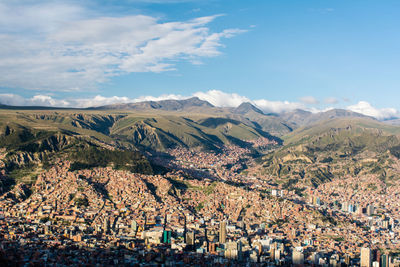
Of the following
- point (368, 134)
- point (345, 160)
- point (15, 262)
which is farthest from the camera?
point (368, 134)

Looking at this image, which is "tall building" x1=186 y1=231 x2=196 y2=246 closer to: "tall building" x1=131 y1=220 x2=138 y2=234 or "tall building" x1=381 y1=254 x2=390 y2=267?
"tall building" x1=131 y1=220 x2=138 y2=234

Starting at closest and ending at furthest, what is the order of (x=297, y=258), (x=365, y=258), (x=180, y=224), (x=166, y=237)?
(x=297, y=258), (x=365, y=258), (x=166, y=237), (x=180, y=224)

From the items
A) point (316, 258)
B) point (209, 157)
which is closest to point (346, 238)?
point (316, 258)

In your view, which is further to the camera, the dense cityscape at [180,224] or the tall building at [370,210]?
the tall building at [370,210]

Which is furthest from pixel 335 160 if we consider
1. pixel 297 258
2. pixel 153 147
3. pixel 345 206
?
pixel 297 258

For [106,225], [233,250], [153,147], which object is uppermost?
[153,147]

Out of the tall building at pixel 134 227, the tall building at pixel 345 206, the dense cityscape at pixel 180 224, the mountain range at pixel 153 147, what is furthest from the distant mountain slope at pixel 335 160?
the tall building at pixel 134 227

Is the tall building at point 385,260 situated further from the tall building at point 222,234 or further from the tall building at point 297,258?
the tall building at point 222,234

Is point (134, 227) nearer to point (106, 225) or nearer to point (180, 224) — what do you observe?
point (106, 225)

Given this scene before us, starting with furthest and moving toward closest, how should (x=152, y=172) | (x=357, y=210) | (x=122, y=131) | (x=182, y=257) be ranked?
(x=122, y=131), (x=152, y=172), (x=357, y=210), (x=182, y=257)

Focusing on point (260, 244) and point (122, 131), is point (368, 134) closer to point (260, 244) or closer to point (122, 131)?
point (122, 131)

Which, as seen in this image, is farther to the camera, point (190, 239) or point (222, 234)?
point (222, 234)
